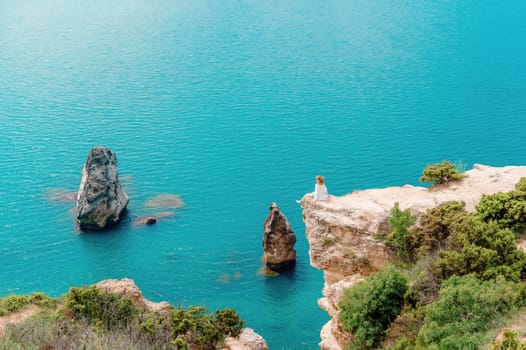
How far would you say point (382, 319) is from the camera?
25.0 meters

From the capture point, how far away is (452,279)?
23.1 metres

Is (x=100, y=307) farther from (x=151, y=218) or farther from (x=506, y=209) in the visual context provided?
(x=151, y=218)

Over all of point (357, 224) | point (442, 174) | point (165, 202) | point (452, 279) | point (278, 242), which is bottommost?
point (452, 279)

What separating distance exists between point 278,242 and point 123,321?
838 inches

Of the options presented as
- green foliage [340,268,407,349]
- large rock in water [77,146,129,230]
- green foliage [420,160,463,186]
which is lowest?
green foliage [340,268,407,349]

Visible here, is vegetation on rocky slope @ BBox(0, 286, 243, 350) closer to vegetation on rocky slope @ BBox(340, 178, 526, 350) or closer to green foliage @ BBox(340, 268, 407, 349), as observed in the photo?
vegetation on rocky slope @ BBox(340, 178, 526, 350)

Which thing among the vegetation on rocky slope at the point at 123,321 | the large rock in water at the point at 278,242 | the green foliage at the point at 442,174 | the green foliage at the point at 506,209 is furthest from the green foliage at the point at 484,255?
the large rock in water at the point at 278,242

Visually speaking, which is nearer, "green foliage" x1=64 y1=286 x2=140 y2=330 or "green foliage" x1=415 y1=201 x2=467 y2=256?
"green foliage" x1=415 y1=201 x2=467 y2=256

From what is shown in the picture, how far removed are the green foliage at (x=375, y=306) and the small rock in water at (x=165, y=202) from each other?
36472 mm

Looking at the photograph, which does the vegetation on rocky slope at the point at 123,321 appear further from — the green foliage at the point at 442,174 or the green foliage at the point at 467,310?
the green foliage at the point at 442,174

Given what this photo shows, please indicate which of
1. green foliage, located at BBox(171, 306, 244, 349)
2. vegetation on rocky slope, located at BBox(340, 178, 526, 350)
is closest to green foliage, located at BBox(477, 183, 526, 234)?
vegetation on rocky slope, located at BBox(340, 178, 526, 350)

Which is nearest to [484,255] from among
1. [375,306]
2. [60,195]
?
[375,306]

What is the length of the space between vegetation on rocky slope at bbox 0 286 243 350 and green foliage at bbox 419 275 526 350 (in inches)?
397

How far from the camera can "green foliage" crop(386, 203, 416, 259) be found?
88.4ft
